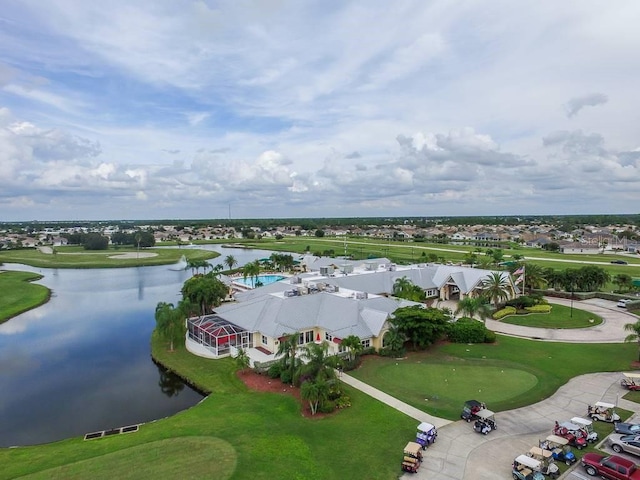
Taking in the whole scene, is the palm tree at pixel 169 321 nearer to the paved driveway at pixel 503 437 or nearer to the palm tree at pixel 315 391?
the palm tree at pixel 315 391

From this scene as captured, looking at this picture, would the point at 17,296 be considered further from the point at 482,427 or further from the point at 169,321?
the point at 482,427

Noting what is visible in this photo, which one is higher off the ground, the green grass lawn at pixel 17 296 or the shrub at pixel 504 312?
the shrub at pixel 504 312

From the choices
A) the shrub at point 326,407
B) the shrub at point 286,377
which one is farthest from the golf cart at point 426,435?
the shrub at point 286,377

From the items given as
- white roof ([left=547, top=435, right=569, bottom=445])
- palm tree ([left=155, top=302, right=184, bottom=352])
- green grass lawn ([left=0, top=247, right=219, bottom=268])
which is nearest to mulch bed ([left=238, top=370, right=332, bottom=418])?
palm tree ([left=155, top=302, right=184, bottom=352])

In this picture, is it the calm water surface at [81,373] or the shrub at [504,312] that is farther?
the shrub at [504,312]

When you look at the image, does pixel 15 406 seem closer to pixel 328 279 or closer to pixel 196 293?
pixel 196 293

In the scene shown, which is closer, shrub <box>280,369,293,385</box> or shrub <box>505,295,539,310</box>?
shrub <box>280,369,293,385</box>

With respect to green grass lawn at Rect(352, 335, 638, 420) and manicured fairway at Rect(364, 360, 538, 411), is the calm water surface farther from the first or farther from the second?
green grass lawn at Rect(352, 335, 638, 420)
